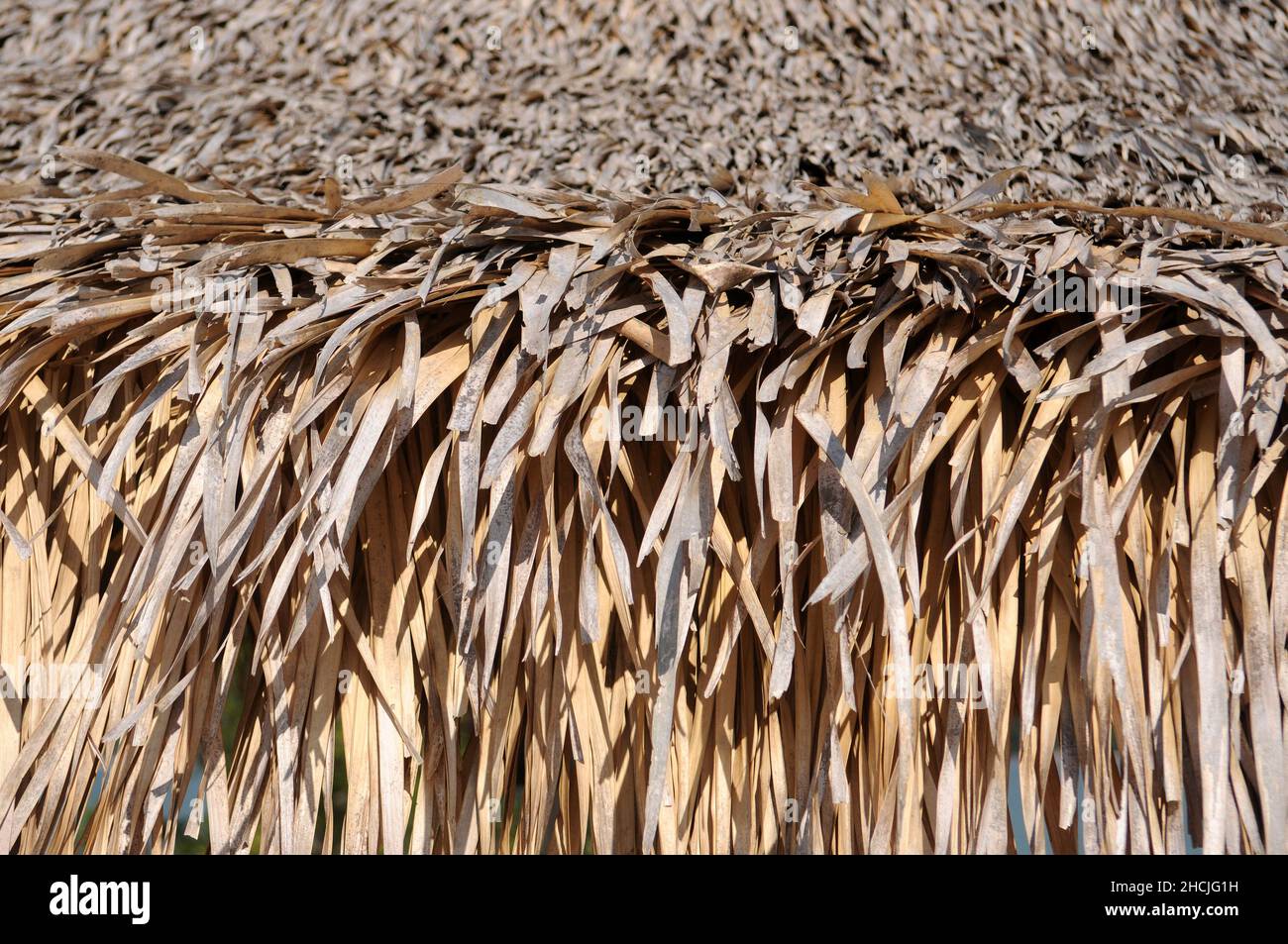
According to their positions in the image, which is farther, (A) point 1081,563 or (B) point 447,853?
(B) point 447,853

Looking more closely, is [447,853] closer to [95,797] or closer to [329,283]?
[95,797]

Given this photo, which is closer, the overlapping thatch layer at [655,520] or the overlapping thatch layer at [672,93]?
the overlapping thatch layer at [655,520]

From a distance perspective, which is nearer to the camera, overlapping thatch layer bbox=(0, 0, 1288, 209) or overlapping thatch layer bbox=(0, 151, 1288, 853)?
overlapping thatch layer bbox=(0, 151, 1288, 853)

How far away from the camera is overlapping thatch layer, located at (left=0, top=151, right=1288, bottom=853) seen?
743mm

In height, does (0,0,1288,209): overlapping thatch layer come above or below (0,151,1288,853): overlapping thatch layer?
above

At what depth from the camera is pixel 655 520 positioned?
0.74 meters

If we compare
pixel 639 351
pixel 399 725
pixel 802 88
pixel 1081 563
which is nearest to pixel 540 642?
pixel 399 725

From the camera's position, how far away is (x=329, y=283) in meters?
0.82

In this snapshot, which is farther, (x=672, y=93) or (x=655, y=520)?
(x=672, y=93)

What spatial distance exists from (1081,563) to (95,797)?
3.27 feet

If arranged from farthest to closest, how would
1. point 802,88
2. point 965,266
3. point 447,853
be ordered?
point 802,88
point 447,853
point 965,266

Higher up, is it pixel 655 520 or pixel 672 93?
pixel 672 93

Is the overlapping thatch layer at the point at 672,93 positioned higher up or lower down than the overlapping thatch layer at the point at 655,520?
higher up

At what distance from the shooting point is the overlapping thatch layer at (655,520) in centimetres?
74
